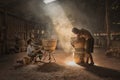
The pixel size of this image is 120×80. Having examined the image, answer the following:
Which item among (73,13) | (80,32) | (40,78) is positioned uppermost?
(73,13)

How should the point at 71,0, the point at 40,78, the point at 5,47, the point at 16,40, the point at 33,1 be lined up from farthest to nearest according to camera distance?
1. the point at 71,0
2. the point at 33,1
3. the point at 16,40
4. the point at 5,47
5. the point at 40,78

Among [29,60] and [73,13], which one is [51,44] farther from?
[73,13]

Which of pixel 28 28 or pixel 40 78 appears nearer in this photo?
pixel 40 78

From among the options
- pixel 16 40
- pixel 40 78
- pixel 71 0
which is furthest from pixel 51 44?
pixel 71 0

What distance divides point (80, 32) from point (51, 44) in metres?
1.81

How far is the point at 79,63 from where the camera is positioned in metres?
9.20

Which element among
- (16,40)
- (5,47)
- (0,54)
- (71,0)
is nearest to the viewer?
(0,54)

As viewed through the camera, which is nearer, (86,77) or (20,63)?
(86,77)

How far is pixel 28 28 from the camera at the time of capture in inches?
695

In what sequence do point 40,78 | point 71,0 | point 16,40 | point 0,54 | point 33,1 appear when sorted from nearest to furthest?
point 40,78
point 0,54
point 16,40
point 33,1
point 71,0

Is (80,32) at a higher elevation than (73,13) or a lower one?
lower

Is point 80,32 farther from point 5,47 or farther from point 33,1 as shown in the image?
point 33,1

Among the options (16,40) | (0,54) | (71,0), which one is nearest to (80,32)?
(0,54)

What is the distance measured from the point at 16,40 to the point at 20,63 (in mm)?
6017
